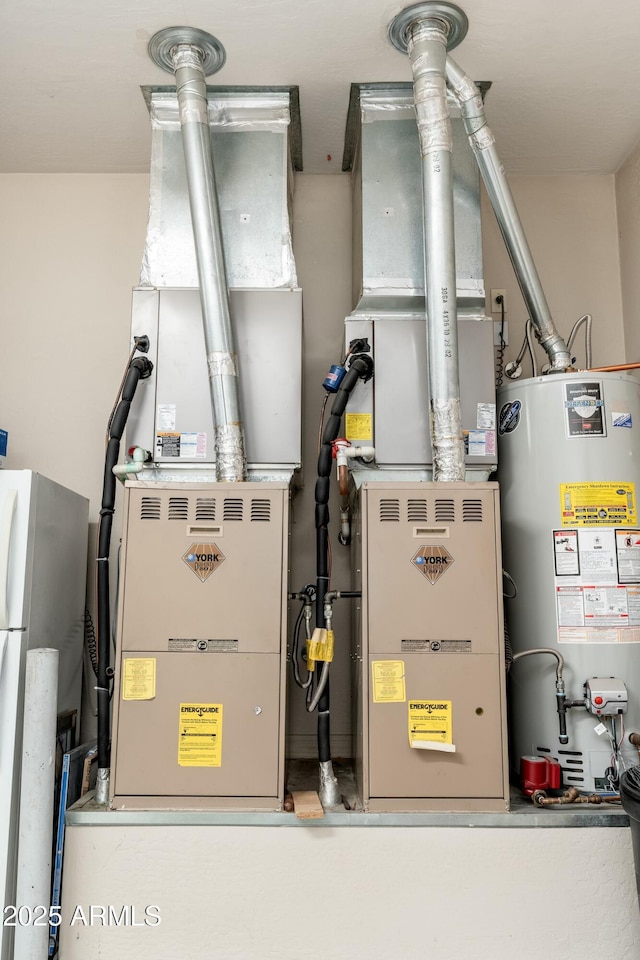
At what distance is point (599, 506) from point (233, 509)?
118 centimetres

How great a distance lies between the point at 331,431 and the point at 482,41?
1418mm

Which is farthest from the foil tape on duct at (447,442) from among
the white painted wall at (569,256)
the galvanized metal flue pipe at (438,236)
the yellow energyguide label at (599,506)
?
the white painted wall at (569,256)

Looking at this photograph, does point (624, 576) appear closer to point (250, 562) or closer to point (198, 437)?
point (250, 562)

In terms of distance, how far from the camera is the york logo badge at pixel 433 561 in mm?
2119

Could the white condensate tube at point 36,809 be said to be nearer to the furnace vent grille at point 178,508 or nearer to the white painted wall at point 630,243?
the furnace vent grille at point 178,508

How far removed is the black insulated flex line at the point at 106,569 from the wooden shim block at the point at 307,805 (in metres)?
0.59

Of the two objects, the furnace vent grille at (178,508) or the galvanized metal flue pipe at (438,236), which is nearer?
the furnace vent grille at (178,508)

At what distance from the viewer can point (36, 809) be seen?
194cm

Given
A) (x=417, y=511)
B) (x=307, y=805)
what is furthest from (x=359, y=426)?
(x=307, y=805)

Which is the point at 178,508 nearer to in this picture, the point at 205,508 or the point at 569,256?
the point at 205,508

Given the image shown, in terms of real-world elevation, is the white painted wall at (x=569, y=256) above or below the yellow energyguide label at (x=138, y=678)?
above

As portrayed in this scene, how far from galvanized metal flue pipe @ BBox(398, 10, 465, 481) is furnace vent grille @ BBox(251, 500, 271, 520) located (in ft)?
1.84

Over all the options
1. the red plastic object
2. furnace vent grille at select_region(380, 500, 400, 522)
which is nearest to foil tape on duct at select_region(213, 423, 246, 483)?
furnace vent grille at select_region(380, 500, 400, 522)

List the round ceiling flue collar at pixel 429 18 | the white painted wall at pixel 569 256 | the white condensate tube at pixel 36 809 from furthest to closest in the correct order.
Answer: the white painted wall at pixel 569 256 → the round ceiling flue collar at pixel 429 18 → the white condensate tube at pixel 36 809
